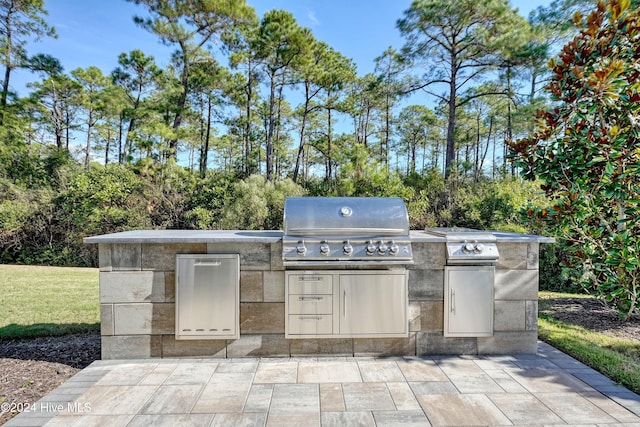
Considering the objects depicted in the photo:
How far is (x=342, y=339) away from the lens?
304 centimetres

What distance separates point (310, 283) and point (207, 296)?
0.95m

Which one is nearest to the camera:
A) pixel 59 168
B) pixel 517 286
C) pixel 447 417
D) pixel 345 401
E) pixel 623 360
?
pixel 447 417

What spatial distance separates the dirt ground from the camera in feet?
8.05

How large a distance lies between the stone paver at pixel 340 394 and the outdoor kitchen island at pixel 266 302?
0.12 m

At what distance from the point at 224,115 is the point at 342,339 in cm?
1590

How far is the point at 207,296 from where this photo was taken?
2.89 m

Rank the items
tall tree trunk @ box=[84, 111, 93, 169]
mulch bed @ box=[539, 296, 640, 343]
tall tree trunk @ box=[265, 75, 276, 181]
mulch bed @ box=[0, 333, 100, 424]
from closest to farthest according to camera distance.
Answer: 1. mulch bed @ box=[0, 333, 100, 424]
2. mulch bed @ box=[539, 296, 640, 343]
3. tall tree trunk @ box=[265, 75, 276, 181]
4. tall tree trunk @ box=[84, 111, 93, 169]

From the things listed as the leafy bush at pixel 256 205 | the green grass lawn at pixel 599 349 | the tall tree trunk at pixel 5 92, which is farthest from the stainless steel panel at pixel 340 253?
the tall tree trunk at pixel 5 92

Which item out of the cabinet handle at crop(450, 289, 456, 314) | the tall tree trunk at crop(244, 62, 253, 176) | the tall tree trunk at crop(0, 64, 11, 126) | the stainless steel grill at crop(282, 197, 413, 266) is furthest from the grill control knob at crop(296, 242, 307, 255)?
the tall tree trunk at crop(0, 64, 11, 126)

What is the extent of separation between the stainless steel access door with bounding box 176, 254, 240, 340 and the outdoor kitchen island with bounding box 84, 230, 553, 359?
1 centimetres

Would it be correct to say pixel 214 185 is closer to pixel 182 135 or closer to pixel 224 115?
pixel 182 135

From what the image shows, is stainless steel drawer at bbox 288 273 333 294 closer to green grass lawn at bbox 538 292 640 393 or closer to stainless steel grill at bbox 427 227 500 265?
stainless steel grill at bbox 427 227 500 265

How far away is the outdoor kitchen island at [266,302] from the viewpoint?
2895 millimetres

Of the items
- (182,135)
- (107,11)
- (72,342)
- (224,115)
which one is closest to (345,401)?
(72,342)
